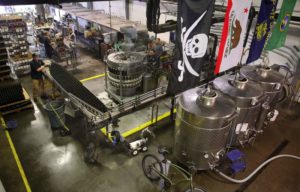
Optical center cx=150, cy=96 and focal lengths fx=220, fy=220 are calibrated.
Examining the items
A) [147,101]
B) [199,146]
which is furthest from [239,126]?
[147,101]

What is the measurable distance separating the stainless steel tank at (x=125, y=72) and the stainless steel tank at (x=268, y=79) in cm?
319

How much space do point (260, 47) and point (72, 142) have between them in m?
6.17

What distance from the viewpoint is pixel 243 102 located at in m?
5.19

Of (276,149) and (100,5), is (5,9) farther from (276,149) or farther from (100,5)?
(276,149)

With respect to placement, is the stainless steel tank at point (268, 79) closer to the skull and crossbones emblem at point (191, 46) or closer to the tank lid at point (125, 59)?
the skull and crossbones emblem at point (191, 46)

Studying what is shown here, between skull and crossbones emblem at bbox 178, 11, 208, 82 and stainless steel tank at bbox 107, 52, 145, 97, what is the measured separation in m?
2.76

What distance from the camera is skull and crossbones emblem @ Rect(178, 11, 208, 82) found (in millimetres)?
4039

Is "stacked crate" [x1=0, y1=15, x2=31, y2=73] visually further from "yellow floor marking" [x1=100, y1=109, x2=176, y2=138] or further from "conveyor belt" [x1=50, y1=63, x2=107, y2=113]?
"yellow floor marking" [x1=100, y1=109, x2=176, y2=138]

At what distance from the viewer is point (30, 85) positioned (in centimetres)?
888

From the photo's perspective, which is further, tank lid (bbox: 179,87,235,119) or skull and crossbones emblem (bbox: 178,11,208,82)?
tank lid (bbox: 179,87,235,119)

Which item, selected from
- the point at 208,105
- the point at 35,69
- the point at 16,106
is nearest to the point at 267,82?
the point at 208,105

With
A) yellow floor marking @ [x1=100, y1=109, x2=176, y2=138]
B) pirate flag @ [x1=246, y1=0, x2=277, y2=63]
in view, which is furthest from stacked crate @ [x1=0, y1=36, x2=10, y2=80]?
pirate flag @ [x1=246, y1=0, x2=277, y2=63]

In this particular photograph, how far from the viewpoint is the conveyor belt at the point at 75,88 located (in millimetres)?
5894

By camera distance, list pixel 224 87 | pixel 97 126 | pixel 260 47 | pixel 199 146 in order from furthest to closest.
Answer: pixel 260 47 → pixel 224 87 → pixel 97 126 → pixel 199 146
